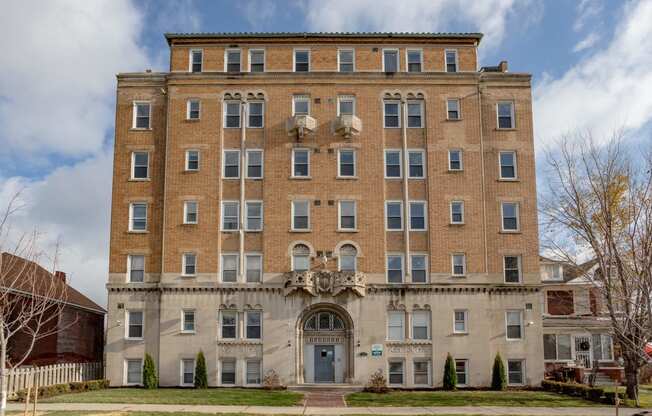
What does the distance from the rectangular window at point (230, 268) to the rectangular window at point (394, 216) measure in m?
8.85

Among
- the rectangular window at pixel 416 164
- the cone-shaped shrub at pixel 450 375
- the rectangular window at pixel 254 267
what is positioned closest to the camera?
the cone-shaped shrub at pixel 450 375

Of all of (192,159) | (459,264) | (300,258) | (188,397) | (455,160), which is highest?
(192,159)

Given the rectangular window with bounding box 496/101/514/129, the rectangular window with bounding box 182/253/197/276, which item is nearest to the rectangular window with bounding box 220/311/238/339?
the rectangular window with bounding box 182/253/197/276

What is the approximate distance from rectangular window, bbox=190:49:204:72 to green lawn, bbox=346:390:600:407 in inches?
828

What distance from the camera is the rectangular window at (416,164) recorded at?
4128cm

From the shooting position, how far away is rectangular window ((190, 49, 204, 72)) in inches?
1674

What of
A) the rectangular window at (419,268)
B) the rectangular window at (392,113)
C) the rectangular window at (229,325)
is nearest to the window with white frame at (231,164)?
the rectangular window at (229,325)

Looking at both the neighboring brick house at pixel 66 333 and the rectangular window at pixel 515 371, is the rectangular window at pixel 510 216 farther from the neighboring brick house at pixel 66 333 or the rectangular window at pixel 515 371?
the neighboring brick house at pixel 66 333

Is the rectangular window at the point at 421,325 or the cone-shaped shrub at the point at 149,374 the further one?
the rectangular window at the point at 421,325

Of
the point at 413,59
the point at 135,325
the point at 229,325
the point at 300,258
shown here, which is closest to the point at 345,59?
the point at 413,59

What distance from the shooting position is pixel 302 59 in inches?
1679

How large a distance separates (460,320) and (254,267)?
11900 millimetres

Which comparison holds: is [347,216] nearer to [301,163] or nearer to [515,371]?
[301,163]

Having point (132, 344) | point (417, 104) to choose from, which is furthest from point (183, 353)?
point (417, 104)
